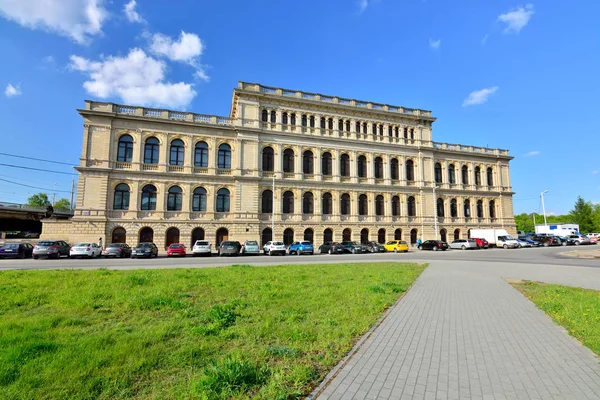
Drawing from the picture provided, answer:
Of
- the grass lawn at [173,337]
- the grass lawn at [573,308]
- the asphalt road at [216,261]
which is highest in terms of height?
the grass lawn at [173,337]

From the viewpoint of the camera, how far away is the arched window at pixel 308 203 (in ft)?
145

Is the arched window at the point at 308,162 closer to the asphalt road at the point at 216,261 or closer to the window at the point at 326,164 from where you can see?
the window at the point at 326,164

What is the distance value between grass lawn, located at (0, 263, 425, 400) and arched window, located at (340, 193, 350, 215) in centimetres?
3618

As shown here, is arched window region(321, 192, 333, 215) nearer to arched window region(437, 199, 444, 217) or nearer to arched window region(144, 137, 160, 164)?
arched window region(437, 199, 444, 217)

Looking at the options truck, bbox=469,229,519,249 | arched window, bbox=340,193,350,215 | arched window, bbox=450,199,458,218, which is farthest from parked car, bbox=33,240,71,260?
truck, bbox=469,229,519,249

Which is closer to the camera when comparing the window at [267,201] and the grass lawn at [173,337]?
the grass lawn at [173,337]

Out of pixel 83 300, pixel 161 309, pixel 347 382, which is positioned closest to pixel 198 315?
pixel 161 309

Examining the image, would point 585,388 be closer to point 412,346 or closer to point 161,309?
point 412,346

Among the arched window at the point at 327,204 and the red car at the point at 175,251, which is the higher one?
the arched window at the point at 327,204

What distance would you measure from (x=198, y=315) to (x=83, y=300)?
3413mm

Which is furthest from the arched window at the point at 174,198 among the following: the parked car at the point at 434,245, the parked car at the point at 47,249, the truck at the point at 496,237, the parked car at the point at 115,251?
the truck at the point at 496,237

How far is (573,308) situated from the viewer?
7918 mm

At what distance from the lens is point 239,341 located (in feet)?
17.6

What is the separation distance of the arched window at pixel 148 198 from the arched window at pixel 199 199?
4.71m
